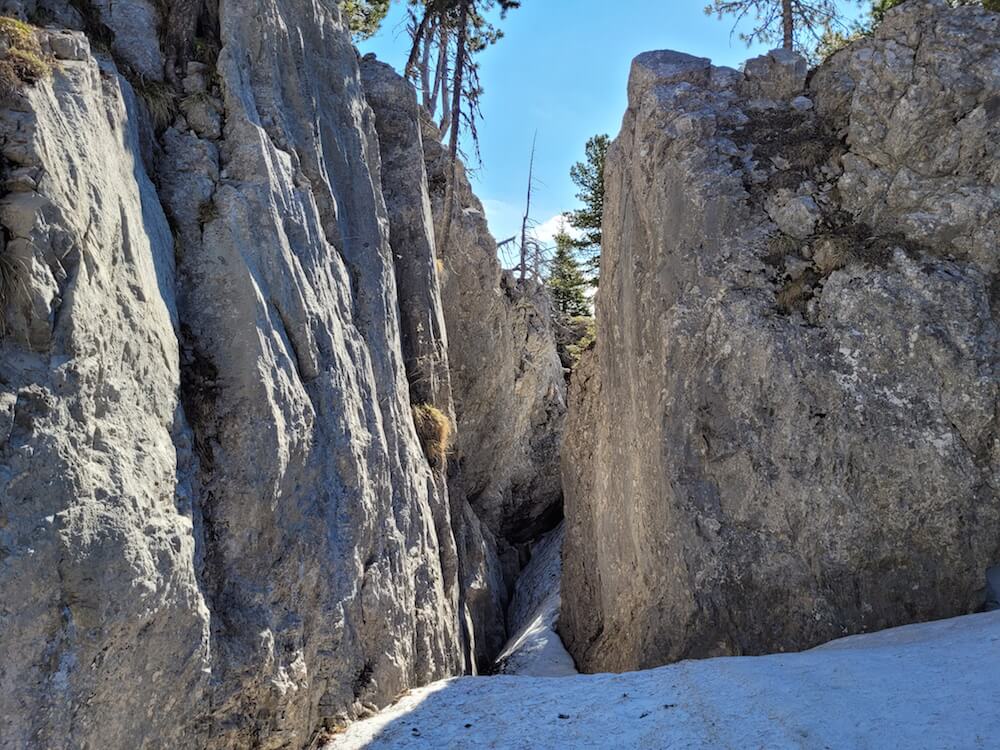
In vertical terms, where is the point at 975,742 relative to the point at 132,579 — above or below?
below

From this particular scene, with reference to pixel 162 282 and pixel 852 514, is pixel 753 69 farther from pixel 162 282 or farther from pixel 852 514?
pixel 162 282

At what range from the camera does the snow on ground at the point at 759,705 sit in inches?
260

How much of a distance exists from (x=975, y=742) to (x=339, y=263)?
28.8 ft

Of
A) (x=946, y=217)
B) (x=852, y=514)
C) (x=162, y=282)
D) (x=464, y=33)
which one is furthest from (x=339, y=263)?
(x=464, y=33)

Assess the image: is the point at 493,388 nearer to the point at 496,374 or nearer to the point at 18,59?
the point at 496,374

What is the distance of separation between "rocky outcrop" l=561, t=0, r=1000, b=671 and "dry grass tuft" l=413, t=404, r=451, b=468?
10.0ft

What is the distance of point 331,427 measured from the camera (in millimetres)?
9172

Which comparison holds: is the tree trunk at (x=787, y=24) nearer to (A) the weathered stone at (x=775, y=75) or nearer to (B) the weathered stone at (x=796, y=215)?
(A) the weathered stone at (x=775, y=75)

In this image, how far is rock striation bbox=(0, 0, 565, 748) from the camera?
18.0 ft

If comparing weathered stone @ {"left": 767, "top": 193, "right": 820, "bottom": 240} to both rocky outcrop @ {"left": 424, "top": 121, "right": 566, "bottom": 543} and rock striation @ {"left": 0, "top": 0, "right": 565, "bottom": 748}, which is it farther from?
rocky outcrop @ {"left": 424, "top": 121, "right": 566, "bottom": 543}

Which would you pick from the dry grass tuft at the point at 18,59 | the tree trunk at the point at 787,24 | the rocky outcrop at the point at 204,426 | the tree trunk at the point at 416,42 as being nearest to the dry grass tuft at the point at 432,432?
the rocky outcrop at the point at 204,426

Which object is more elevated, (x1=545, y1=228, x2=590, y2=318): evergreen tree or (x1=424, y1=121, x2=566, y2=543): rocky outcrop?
(x1=545, y1=228, x2=590, y2=318): evergreen tree

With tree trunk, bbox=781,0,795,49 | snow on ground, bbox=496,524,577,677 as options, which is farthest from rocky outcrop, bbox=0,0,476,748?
tree trunk, bbox=781,0,795,49

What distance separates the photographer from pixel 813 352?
10.5 m
